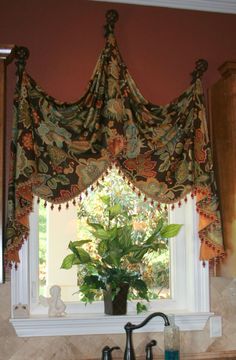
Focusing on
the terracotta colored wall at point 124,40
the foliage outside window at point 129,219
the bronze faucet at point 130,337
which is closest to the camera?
the bronze faucet at point 130,337

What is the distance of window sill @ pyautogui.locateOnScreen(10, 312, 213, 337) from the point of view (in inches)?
100

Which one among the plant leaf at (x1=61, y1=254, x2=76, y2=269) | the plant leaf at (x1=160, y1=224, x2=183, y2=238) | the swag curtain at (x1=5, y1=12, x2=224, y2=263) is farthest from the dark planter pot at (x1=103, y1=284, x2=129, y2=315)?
the swag curtain at (x1=5, y1=12, x2=224, y2=263)

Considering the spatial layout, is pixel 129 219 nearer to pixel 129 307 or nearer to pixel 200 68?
pixel 129 307

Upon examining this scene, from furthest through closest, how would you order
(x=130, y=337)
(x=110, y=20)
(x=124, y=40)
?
1. (x=124, y=40)
2. (x=110, y=20)
3. (x=130, y=337)

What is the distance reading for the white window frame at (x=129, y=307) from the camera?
101 inches

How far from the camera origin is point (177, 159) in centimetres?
271

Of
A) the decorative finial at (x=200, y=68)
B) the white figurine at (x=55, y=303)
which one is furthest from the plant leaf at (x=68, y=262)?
the decorative finial at (x=200, y=68)

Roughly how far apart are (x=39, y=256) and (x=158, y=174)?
2.52ft

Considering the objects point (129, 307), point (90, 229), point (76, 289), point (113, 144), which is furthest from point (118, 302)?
point (113, 144)

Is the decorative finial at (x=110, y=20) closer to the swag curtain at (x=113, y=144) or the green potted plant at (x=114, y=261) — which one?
the swag curtain at (x=113, y=144)

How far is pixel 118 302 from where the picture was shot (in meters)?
2.64

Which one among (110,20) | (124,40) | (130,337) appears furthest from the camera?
(124,40)

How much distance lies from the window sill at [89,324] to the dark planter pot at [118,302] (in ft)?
0.10

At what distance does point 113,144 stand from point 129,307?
893 mm
